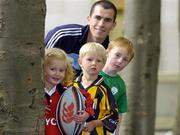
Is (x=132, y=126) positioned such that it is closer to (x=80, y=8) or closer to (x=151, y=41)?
(x=151, y=41)

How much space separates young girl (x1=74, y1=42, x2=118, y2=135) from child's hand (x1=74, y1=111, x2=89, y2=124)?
192mm

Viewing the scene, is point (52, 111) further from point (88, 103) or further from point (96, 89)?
point (96, 89)

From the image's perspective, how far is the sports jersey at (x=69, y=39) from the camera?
208 inches

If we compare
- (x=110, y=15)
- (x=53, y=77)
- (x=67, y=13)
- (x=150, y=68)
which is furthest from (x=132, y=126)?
(x=67, y=13)

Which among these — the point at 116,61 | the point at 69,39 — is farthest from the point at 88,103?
the point at 69,39

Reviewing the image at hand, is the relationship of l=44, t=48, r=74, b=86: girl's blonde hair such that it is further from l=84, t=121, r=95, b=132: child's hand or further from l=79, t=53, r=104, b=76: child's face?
l=84, t=121, r=95, b=132: child's hand

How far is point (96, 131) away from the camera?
4.80m

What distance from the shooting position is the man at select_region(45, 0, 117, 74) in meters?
5.31

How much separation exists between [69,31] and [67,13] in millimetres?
7238

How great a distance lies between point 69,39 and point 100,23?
0.89 feet

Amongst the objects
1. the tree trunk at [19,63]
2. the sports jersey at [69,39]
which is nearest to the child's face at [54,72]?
the tree trunk at [19,63]

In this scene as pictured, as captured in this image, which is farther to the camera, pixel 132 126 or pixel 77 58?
pixel 132 126

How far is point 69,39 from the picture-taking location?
5.35 metres

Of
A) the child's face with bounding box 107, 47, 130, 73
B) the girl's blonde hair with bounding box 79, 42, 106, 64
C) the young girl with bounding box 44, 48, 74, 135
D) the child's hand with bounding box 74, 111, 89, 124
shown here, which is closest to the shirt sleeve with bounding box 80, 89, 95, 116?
the child's hand with bounding box 74, 111, 89, 124
